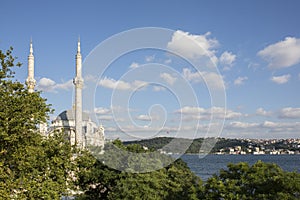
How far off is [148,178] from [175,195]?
2.16 metres

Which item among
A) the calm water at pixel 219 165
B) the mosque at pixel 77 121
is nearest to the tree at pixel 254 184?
the mosque at pixel 77 121

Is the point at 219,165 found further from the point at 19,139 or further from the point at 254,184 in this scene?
the point at 19,139

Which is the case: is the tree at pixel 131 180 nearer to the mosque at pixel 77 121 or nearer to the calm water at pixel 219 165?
the mosque at pixel 77 121

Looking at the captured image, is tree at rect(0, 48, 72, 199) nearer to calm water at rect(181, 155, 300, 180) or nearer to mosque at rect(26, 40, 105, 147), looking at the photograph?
mosque at rect(26, 40, 105, 147)

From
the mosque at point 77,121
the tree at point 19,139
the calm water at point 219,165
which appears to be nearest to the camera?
the tree at point 19,139

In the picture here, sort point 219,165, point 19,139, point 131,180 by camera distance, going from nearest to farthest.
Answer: point 19,139
point 131,180
point 219,165

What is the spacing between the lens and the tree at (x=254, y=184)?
1866cm

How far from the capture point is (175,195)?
80.4ft

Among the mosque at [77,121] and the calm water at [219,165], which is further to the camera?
the calm water at [219,165]

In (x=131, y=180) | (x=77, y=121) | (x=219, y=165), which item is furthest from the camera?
(x=219, y=165)

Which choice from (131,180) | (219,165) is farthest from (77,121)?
(219,165)

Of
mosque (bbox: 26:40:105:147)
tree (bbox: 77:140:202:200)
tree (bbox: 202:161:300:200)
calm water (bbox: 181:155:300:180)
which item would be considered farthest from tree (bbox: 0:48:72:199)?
calm water (bbox: 181:155:300:180)

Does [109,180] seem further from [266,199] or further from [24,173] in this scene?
[266,199]

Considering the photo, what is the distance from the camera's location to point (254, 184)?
65.8 ft
